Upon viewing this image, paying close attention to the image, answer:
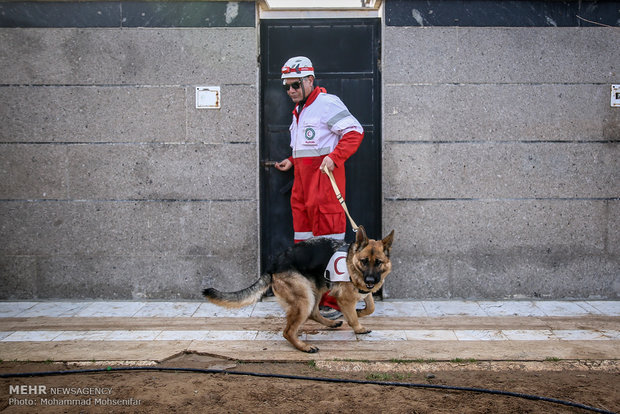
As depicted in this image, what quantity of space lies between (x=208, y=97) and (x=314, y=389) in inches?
141

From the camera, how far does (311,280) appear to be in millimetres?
4895

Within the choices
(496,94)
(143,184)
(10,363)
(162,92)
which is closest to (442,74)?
(496,94)

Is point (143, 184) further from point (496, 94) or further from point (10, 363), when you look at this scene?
point (496, 94)

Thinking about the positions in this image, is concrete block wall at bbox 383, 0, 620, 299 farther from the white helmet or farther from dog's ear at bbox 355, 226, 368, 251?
dog's ear at bbox 355, 226, 368, 251

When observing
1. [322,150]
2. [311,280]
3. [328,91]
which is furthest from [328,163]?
[328,91]

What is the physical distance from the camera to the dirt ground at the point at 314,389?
3744 mm

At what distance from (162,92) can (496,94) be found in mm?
3727

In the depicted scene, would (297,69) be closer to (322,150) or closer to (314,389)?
(322,150)

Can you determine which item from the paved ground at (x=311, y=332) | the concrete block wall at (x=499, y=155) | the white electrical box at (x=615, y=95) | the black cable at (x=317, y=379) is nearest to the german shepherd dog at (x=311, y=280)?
the paved ground at (x=311, y=332)

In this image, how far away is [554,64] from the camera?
6.21 metres

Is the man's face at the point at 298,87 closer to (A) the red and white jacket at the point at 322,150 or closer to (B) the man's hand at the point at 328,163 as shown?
(A) the red and white jacket at the point at 322,150

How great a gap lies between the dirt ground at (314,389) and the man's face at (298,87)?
264cm

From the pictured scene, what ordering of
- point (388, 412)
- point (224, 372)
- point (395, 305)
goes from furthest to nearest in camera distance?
point (395, 305)
point (224, 372)
point (388, 412)

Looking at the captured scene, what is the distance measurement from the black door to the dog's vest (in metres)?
1.45
